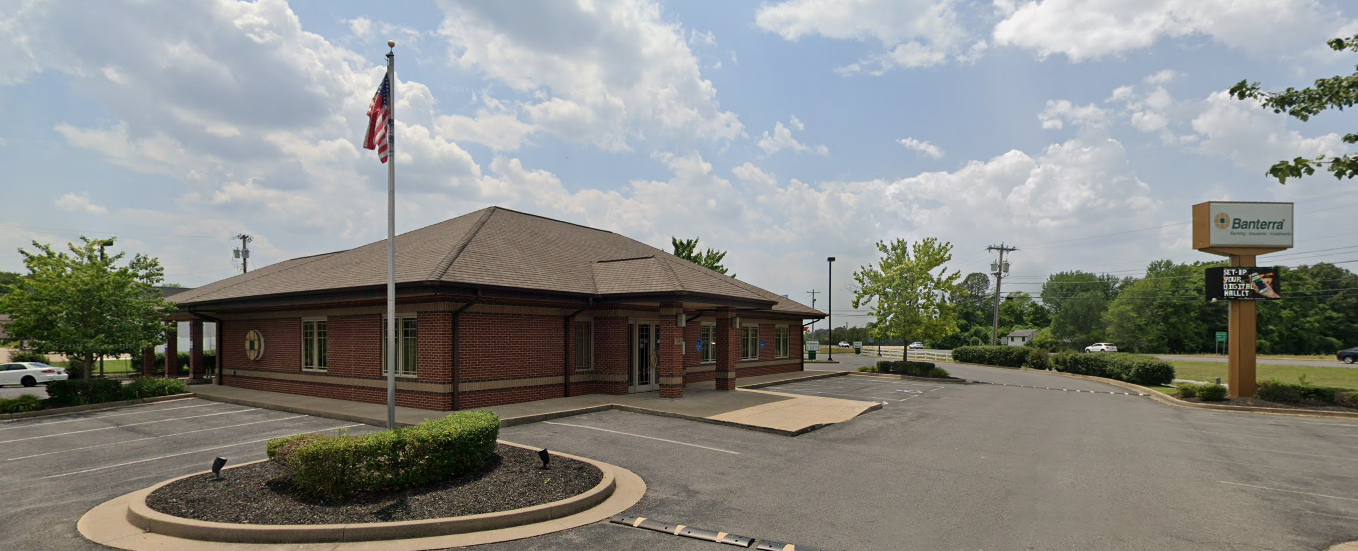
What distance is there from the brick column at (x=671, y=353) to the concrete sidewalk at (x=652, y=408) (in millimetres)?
419

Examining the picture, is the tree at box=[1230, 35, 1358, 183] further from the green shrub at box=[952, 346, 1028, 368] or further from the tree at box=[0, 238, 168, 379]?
the green shrub at box=[952, 346, 1028, 368]

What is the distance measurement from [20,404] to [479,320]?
1233 cm

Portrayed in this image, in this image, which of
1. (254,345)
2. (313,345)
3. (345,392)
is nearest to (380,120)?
(345,392)

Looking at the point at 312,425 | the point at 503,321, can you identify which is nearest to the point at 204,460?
the point at 312,425

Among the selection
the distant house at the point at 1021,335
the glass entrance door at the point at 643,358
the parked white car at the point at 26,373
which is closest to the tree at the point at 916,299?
the glass entrance door at the point at 643,358

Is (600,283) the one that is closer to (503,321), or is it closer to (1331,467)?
(503,321)

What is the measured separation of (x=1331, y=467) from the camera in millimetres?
11805

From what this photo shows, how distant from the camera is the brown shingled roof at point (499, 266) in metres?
16.9

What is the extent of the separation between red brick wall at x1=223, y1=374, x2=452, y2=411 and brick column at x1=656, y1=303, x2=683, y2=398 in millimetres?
6116

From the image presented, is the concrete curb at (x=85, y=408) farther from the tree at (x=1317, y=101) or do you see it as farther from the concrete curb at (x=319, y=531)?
the tree at (x=1317, y=101)

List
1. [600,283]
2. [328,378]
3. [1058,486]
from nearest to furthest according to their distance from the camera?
[1058,486] < [328,378] < [600,283]

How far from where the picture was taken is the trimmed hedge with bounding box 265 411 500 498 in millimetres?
7637

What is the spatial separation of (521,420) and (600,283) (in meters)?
6.63

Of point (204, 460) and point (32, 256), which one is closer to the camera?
point (204, 460)
